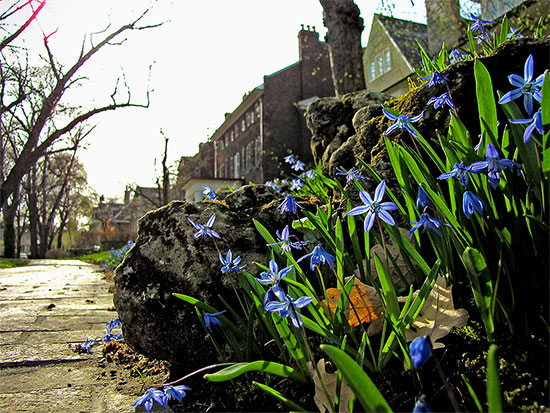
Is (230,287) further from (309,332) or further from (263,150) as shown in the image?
(263,150)

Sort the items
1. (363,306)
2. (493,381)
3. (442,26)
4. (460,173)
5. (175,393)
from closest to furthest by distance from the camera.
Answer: (493,381)
(460,173)
(175,393)
(363,306)
(442,26)

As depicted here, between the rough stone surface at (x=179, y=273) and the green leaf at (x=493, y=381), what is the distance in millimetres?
1180

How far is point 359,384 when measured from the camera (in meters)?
0.86

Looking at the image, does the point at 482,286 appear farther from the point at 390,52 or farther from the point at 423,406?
the point at 390,52

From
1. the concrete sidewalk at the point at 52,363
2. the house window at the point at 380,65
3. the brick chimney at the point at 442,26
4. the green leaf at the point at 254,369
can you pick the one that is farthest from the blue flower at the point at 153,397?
the house window at the point at 380,65

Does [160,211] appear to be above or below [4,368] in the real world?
above

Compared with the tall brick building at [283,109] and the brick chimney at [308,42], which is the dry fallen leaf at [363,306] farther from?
the brick chimney at [308,42]

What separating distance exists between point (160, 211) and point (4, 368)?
1.19m

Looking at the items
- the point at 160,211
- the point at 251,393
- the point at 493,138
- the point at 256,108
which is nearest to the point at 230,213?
the point at 160,211

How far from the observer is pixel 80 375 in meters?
2.01

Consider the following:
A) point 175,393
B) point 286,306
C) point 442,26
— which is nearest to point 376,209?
point 286,306

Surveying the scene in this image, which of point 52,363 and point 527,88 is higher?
point 527,88

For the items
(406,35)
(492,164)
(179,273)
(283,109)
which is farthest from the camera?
(283,109)

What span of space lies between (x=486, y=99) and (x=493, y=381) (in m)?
0.93
